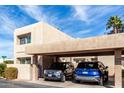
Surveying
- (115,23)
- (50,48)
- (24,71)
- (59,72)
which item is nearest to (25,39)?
(24,71)

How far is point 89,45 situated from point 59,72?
519cm

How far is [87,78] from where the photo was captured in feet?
60.7

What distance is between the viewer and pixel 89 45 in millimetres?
17047

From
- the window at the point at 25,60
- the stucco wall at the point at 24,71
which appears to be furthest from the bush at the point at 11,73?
the window at the point at 25,60

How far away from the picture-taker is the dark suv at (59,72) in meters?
21.2

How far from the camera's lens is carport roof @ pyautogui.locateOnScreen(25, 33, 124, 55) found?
1540cm

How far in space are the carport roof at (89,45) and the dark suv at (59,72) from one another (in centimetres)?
189

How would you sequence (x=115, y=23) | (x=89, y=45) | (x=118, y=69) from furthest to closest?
(x=115, y=23)
(x=89, y=45)
(x=118, y=69)

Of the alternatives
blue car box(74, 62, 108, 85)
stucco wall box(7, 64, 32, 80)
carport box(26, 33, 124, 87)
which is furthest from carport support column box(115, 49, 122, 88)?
stucco wall box(7, 64, 32, 80)

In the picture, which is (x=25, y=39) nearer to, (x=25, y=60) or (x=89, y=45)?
(x=25, y=60)

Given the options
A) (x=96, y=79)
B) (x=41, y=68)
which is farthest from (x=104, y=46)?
(x=41, y=68)

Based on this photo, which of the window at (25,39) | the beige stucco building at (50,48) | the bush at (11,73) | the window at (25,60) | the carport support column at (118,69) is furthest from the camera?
A: the window at (25,39)

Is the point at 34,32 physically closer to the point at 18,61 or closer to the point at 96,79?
the point at 18,61

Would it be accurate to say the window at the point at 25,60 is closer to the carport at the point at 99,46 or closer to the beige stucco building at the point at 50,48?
the beige stucco building at the point at 50,48
